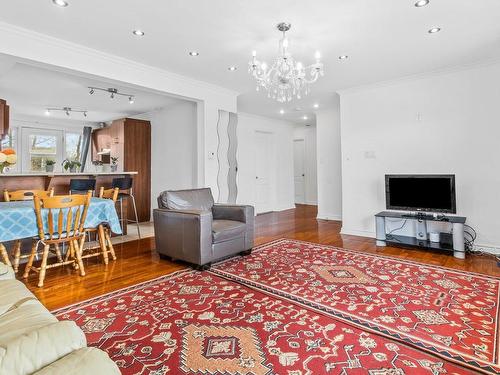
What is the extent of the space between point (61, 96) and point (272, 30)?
15.4 ft

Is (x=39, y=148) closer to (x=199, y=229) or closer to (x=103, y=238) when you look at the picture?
(x=103, y=238)

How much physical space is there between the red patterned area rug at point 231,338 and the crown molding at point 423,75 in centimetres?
406

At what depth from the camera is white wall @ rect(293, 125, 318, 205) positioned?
9.12 meters

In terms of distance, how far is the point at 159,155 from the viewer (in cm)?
662

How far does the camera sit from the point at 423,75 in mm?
4410

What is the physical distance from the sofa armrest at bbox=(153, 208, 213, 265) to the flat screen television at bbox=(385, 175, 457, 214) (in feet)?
9.85

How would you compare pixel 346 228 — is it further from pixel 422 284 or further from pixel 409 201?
pixel 422 284

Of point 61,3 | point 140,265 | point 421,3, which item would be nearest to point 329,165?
point 421,3

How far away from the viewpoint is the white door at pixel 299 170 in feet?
30.9

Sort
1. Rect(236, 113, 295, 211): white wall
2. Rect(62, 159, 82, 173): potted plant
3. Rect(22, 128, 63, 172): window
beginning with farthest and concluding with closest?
Rect(22, 128, 63, 172): window
Rect(236, 113, 295, 211): white wall
Rect(62, 159, 82, 173): potted plant

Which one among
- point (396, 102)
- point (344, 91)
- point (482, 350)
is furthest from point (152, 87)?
point (482, 350)

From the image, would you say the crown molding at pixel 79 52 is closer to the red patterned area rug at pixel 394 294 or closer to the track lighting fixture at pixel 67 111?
the red patterned area rug at pixel 394 294

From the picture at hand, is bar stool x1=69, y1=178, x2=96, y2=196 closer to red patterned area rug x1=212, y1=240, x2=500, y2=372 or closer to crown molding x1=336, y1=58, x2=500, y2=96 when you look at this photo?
red patterned area rug x1=212, y1=240, x2=500, y2=372

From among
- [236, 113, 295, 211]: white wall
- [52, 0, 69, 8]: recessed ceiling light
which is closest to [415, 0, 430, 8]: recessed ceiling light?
[52, 0, 69, 8]: recessed ceiling light
